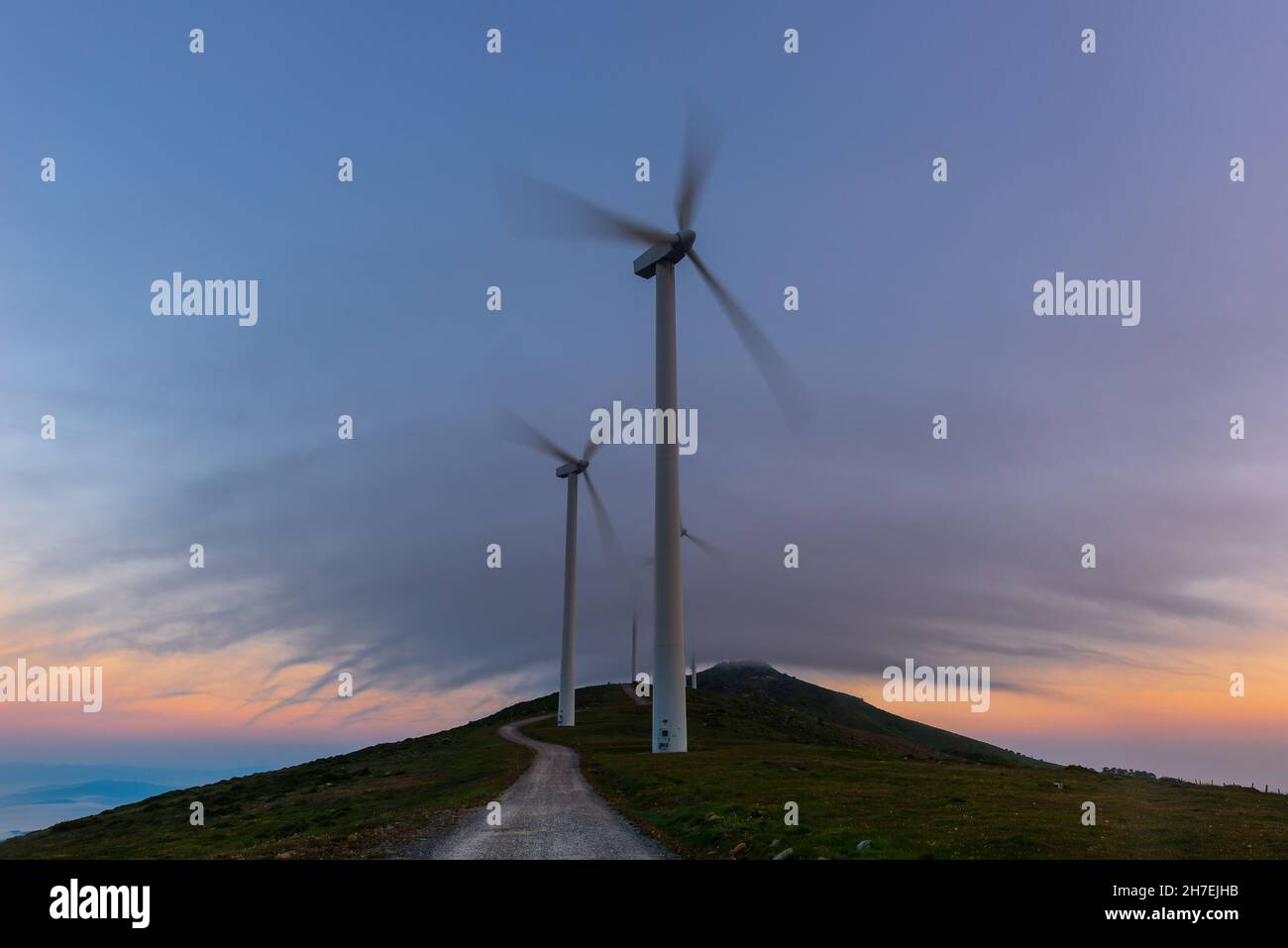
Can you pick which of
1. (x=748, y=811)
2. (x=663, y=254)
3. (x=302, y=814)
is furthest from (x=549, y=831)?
(x=663, y=254)

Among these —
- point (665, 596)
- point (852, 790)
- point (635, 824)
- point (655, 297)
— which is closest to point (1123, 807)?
point (852, 790)

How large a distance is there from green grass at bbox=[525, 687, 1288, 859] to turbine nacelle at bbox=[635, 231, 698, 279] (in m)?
46.3

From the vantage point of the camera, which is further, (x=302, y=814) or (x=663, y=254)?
(x=663, y=254)

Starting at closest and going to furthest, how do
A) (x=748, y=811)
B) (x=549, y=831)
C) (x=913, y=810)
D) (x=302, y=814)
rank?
(x=549, y=831), (x=748, y=811), (x=913, y=810), (x=302, y=814)

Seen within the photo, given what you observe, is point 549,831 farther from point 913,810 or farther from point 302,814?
point 302,814

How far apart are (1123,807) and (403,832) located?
119 feet

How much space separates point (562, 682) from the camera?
132 m

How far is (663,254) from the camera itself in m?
83.3

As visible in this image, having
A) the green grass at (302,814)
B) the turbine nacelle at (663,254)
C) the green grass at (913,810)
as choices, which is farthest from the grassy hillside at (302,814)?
the turbine nacelle at (663,254)

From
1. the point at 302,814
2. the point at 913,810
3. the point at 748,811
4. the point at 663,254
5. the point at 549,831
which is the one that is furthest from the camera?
the point at 663,254

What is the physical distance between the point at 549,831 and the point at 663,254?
59986 mm

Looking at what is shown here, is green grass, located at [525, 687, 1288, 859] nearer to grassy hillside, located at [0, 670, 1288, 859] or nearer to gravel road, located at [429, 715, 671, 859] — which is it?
grassy hillside, located at [0, 670, 1288, 859]

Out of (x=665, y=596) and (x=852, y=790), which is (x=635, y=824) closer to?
(x=852, y=790)

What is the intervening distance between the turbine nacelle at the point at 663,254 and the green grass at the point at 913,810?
152 ft
